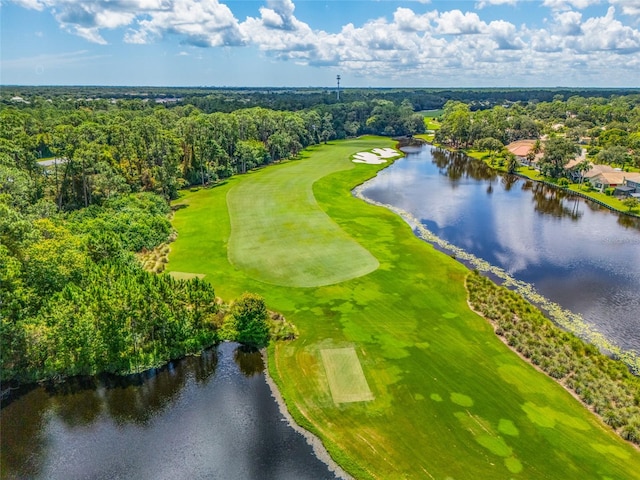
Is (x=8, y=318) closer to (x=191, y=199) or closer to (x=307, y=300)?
(x=307, y=300)

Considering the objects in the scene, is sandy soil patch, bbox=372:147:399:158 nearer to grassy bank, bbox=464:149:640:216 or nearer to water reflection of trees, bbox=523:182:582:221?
grassy bank, bbox=464:149:640:216

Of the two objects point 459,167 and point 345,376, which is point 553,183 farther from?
point 345,376

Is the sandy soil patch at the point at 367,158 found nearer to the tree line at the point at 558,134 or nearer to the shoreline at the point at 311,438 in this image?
the tree line at the point at 558,134

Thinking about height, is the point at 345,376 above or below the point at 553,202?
below

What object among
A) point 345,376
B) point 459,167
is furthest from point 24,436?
point 459,167

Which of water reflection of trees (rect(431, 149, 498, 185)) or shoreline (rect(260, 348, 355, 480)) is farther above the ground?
water reflection of trees (rect(431, 149, 498, 185))

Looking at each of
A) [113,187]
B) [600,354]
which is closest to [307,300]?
[600,354]

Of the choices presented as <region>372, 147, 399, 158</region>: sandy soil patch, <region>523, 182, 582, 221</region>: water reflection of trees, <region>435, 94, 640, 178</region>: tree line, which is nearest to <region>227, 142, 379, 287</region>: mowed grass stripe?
<region>523, 182, 582, 221</region>: water reflection of trees
